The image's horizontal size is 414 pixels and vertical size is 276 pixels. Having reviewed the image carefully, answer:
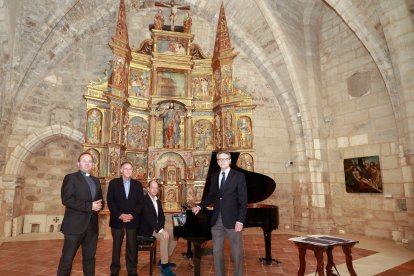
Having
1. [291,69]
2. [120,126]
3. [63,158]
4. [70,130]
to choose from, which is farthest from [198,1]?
[63,158]

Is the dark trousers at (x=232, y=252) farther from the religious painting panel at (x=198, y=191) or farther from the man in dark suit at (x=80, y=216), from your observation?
the religious painting panel at (x=198, y=191)

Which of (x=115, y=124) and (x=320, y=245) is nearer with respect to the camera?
(x=320, y=245)

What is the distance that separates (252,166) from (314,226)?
8.34ft

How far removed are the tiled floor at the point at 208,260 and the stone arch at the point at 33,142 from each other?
203 cm

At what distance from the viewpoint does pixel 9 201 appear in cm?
721

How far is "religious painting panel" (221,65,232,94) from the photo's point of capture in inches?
331

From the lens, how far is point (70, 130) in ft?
26.7

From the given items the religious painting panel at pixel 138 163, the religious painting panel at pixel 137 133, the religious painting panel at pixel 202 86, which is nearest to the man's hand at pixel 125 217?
the religious painting panel at pixel 138 163

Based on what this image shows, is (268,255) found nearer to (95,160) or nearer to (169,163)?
(169,163)

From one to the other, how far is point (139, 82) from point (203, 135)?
258cm

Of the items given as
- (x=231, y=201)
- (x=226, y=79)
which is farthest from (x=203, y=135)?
(x=231, y=201)

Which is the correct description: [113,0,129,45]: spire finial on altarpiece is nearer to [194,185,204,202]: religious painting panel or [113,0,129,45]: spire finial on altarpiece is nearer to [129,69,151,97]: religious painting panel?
[129,69,151,97]: religious painting panel

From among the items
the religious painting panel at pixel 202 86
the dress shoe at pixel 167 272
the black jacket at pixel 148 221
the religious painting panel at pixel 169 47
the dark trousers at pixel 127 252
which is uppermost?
the religious painting panel at pixel 169 47

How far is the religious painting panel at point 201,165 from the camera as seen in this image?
8.39 m
